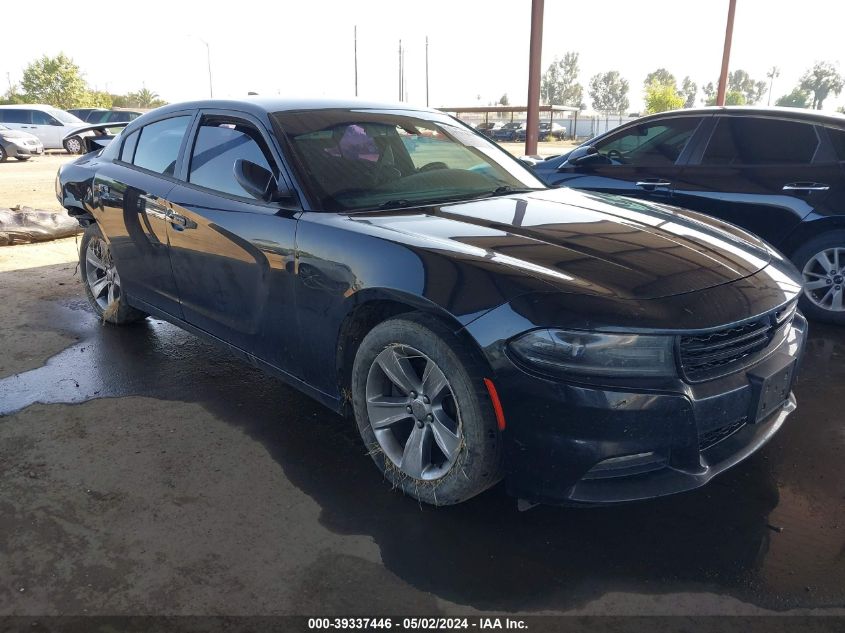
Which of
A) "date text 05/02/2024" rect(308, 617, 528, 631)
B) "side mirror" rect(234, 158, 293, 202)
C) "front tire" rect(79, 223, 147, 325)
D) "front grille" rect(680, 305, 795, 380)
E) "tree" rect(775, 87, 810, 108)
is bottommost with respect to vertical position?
"date text 05/02/2024" rect(308, 617, 528, 631)

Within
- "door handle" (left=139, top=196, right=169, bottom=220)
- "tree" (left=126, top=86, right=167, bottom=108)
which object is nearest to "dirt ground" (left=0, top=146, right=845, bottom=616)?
"door handle" (left=139, top=196, right=169, bottom=220)

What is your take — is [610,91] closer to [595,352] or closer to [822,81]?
[822,81]

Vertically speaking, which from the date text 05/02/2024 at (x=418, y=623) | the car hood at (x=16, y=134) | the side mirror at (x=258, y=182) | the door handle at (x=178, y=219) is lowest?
the date text 05/02/2024 at (x=418, y=623)

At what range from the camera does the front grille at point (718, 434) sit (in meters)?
2.31

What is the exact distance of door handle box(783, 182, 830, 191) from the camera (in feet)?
15.9

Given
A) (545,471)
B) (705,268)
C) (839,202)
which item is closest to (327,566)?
(545,471)

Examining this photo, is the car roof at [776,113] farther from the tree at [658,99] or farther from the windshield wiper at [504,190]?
the tree at [658,99]

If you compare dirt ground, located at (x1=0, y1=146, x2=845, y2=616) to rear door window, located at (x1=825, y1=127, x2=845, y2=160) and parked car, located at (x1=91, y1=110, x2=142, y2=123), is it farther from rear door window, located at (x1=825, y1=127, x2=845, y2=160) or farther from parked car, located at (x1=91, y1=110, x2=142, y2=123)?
parked car, located at (x1=91, y1=110, x2=142, y2=123)

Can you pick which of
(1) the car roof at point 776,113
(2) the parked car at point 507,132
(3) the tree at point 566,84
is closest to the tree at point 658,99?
(2) the parked car at point 507,132

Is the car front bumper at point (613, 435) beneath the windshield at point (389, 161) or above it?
beneath

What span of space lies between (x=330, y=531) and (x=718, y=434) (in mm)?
1466

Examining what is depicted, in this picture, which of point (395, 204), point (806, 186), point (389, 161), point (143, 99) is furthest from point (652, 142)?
point (143, 99)

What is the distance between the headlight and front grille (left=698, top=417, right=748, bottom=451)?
0.31 metres

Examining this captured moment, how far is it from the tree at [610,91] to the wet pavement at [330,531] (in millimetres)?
136006
